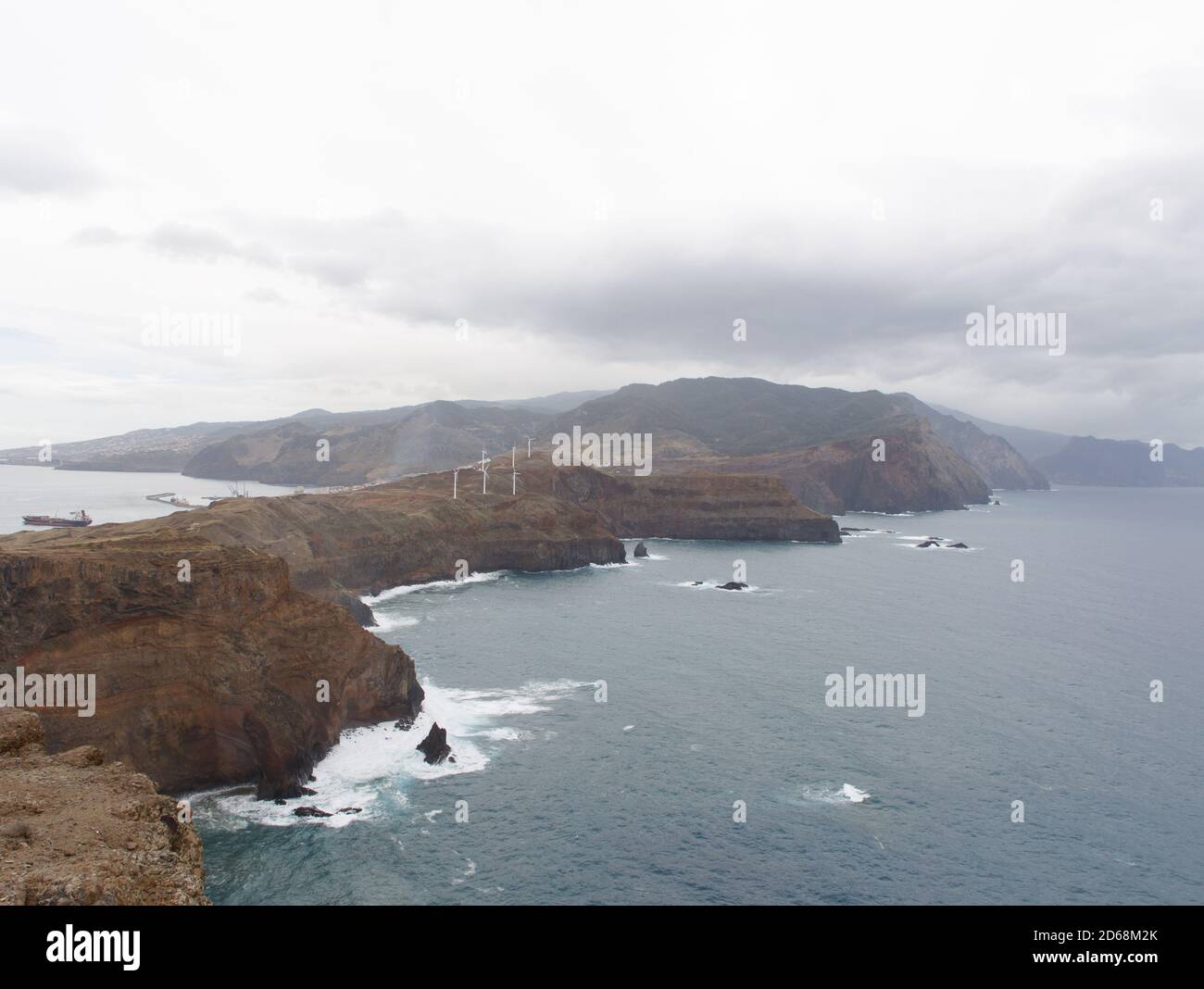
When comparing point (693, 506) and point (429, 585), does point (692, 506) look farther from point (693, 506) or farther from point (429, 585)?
point (429, 585)

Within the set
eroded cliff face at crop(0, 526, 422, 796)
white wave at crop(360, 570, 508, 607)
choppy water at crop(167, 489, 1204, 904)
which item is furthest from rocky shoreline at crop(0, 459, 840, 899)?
white wave at crop(360, 570, 508, 607)

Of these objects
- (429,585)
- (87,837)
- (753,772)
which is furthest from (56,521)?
(87,837)

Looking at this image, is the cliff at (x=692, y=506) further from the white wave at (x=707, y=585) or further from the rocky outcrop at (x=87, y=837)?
the rocky outcrop at (x=87, y=837)

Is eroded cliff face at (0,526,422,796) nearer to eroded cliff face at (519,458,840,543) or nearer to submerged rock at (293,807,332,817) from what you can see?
submerged rock at (293,807,332,817)
